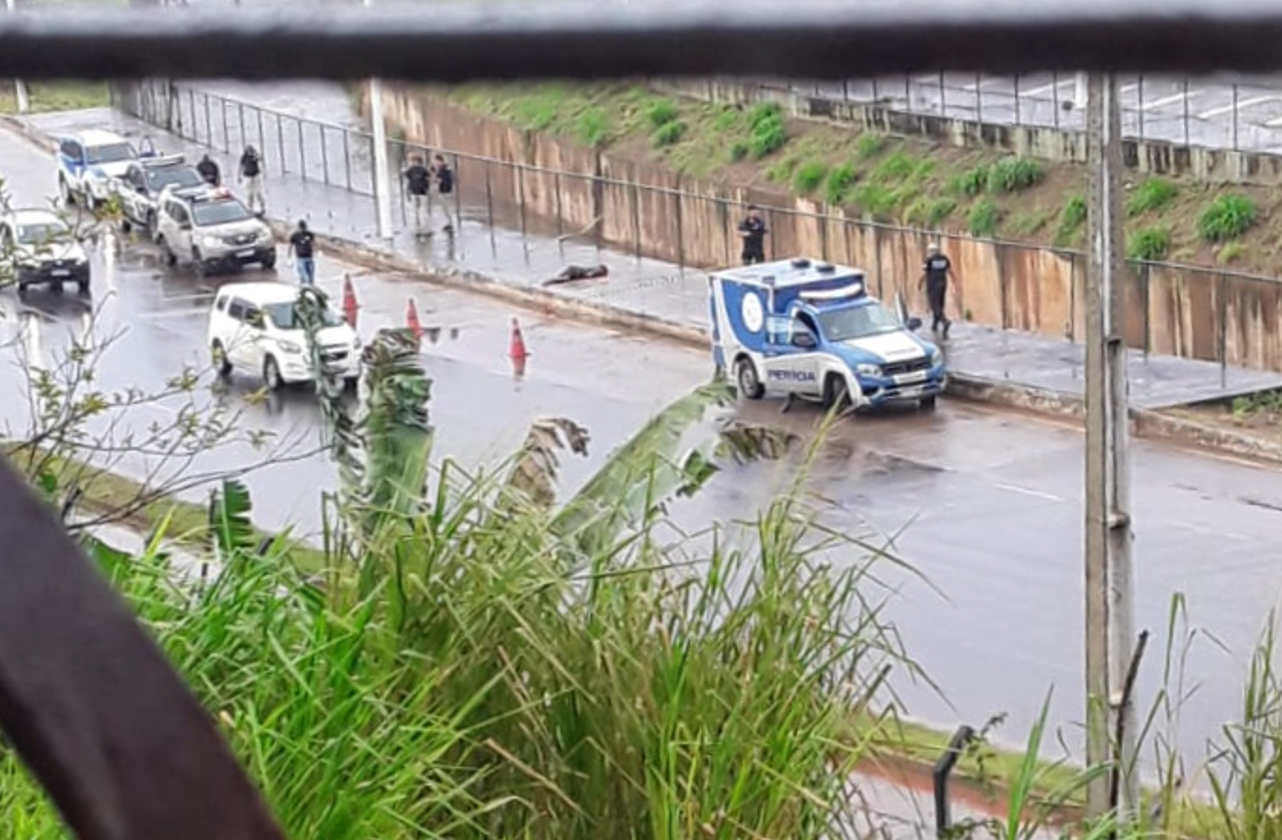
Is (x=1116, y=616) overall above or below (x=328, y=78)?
below

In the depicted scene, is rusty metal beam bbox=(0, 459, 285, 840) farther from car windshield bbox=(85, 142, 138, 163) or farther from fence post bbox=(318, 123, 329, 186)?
fence post bbox=(318, 123, 329, 186)

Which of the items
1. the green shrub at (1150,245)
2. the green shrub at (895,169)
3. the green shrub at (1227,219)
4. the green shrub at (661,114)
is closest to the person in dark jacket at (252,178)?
the green shrub at (661,114)

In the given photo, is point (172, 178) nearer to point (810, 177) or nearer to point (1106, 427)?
point (810, 177)

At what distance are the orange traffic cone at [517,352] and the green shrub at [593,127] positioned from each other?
27.5ft

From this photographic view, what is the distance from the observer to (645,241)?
31.5m

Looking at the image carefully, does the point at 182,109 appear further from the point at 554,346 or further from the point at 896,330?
the point at 896,330

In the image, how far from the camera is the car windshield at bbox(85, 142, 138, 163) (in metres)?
34.6

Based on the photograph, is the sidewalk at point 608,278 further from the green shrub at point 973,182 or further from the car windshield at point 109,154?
the car windshield at point 109,154

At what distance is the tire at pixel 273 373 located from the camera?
927 inches

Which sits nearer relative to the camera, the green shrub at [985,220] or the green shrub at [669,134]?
the green shrub at [985,220]

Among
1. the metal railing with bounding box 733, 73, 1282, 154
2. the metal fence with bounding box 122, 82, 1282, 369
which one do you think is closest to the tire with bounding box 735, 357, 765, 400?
the metal fence with bounding box 122, 82, 1282, 369

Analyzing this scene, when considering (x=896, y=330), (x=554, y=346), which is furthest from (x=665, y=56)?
(x=554, y=346)

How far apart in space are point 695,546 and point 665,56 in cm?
1233

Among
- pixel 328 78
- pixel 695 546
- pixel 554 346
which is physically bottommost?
pixel 554 346
